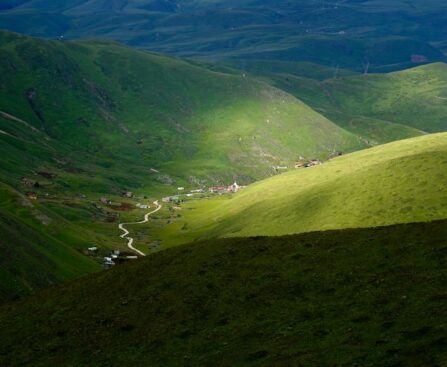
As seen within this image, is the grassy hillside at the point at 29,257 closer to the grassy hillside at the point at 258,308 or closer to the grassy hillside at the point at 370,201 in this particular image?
the grassy hillside at the point at 258,308

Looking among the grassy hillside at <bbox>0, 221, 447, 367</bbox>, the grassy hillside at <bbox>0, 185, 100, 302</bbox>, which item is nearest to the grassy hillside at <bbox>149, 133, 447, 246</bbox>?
the grassy hillside at <bbox>0, 185, 100, 302</bbox>

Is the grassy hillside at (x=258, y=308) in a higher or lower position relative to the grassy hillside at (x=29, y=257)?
higher

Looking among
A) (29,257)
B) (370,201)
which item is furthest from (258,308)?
(370,201)

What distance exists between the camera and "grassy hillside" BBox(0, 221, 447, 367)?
155ft

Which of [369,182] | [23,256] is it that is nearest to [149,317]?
[23,256]

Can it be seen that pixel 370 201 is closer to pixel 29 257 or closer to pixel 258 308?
pixel 29 257

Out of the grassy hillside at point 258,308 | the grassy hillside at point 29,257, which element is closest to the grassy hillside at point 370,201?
the grassy hillside at point 29,257

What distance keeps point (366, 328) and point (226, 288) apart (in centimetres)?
2017

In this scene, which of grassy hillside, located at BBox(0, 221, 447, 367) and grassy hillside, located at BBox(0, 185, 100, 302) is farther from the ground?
grassy hillside, located at BBox(0, 221, 447, 367)

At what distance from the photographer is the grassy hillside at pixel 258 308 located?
4712 cm

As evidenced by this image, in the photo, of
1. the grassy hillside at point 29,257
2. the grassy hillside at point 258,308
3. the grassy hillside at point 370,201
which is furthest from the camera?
the grassy hillside at point 370,201

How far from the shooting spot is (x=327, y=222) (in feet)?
521

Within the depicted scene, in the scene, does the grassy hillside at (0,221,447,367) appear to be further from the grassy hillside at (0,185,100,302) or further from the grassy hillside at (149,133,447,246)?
the grassy hillside at (149,133,447,246)

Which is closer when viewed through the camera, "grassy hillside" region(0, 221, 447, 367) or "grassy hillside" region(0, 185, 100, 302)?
"grassy hillside" region(0, 221, 447, 367)
